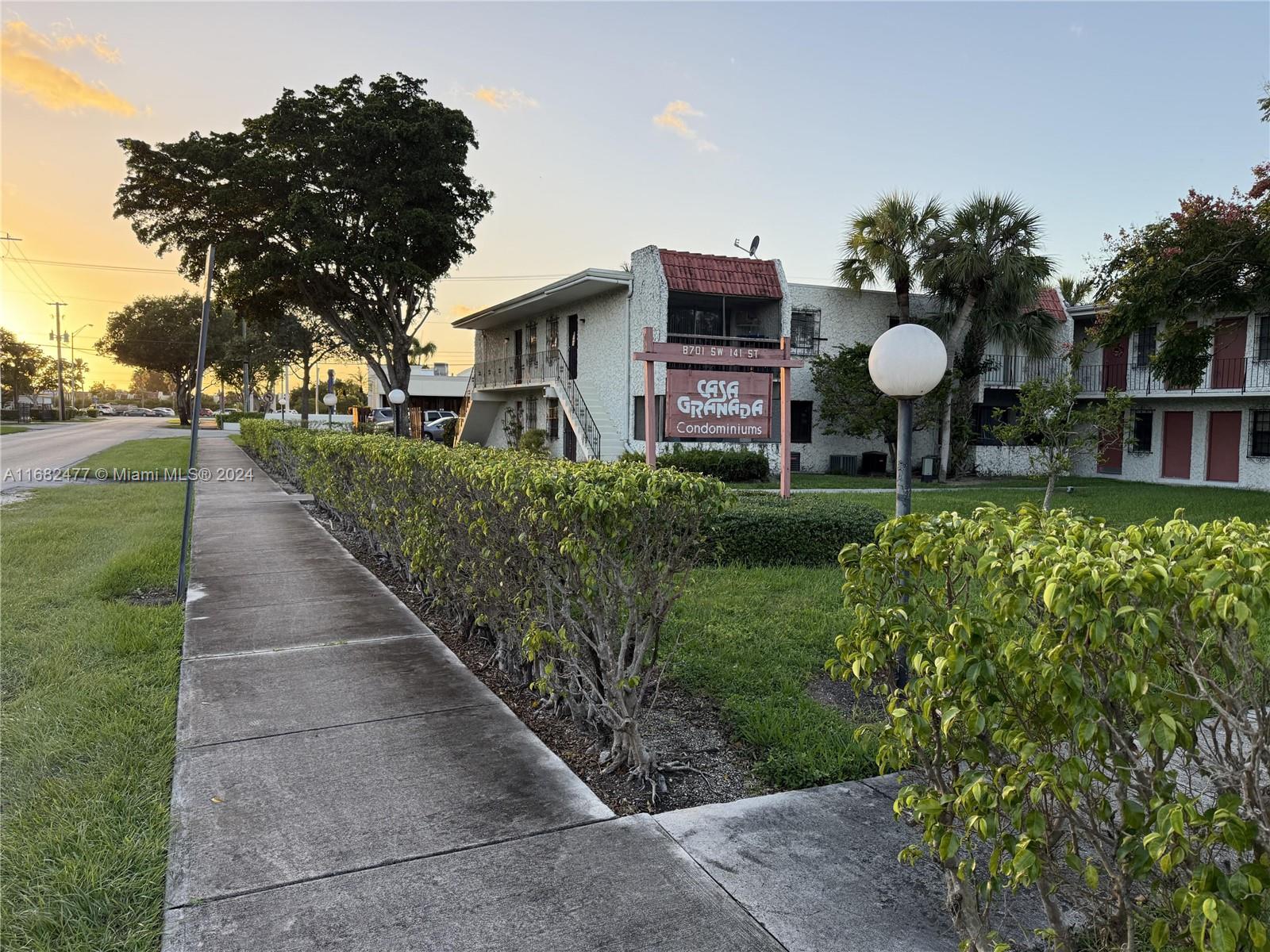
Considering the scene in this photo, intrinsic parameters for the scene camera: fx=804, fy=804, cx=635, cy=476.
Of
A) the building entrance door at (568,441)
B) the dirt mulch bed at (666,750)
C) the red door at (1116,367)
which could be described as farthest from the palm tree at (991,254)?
the dirt mulch bed at (666,750)

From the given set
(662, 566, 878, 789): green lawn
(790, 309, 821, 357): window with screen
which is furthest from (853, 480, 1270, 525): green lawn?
(662, 566, 878, 789): green lawn

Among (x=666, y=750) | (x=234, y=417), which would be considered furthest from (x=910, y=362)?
(x=234, y=417)

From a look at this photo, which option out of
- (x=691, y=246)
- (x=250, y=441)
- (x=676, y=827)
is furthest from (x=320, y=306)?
(x=676, y=827)

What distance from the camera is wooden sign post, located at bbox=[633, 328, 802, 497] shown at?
1173 cm

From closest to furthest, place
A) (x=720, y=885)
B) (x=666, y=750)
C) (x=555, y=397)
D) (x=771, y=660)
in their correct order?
1. (x=720, y=885)
2. (x=666, y=750)
3. (x=771, y=660)
4. (x=555, y=397)

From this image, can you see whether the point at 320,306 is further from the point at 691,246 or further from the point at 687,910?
the point at 687,910

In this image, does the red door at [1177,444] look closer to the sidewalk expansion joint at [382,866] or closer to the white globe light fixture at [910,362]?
the white globe light fixture at [910,362]

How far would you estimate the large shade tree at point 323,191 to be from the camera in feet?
85.7

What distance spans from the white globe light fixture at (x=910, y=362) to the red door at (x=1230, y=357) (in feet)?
72.7

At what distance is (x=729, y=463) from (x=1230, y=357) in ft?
48.4

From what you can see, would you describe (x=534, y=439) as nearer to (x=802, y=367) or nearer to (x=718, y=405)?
(x=802, y=367)

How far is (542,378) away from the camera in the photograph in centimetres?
2517

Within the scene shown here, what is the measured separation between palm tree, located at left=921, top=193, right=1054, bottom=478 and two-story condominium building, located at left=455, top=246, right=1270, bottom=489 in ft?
7.09

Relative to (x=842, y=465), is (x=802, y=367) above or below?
above
